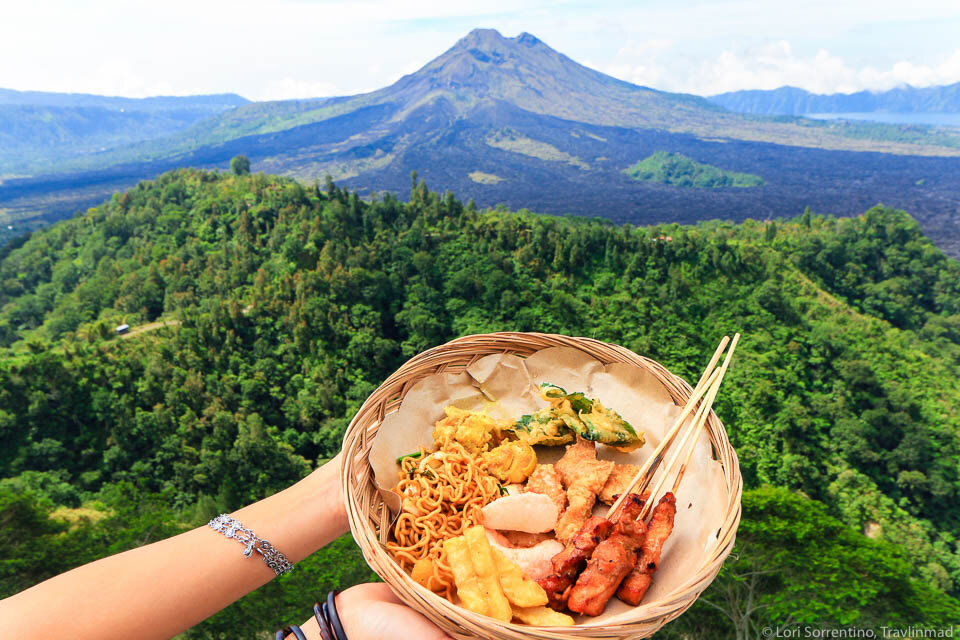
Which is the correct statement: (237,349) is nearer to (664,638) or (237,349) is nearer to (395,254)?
(395,254)

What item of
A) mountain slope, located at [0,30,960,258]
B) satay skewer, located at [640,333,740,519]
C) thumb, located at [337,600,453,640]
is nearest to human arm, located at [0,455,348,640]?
thumb, located at [337,600,453,640]

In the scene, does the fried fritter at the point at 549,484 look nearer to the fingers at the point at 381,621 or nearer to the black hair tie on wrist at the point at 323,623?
the fingers at the point at 381,621

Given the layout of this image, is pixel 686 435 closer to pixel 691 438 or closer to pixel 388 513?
pixel 691 438

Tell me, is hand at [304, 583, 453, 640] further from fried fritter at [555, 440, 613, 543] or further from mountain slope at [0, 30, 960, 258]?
mountain slope at [0, 30, 960, 258]

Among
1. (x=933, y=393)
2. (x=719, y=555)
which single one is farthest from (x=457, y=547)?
(x=933, y=393)

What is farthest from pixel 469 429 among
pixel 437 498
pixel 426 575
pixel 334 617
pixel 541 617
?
pixel 334 617

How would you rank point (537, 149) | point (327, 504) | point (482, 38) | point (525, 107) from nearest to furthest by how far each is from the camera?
1. point (327, 504)
2. point (537, 149)
3. point (525, 107)
4. point (482, 38)

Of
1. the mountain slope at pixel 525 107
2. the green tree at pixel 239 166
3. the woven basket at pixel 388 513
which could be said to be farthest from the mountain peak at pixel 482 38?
the woven basket at pixel 388 513
